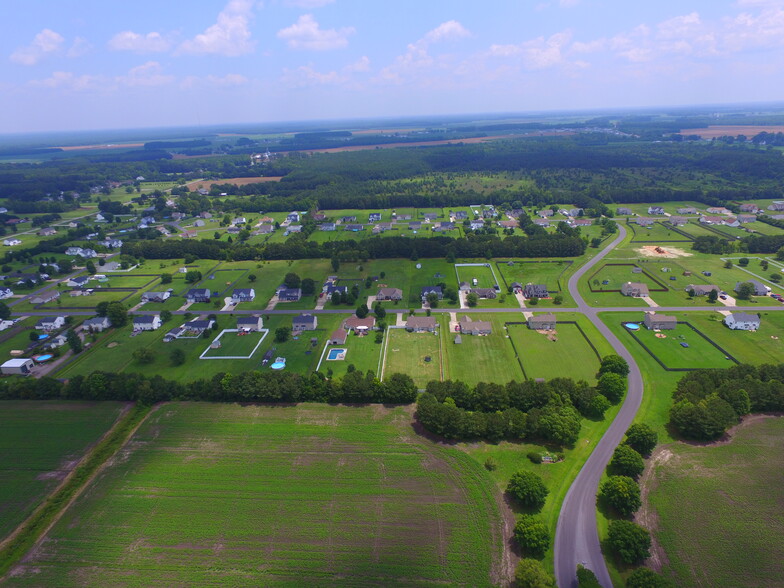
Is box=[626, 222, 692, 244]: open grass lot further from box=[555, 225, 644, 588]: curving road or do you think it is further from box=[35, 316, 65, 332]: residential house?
box=[35, 316, 65, 332]: residential house

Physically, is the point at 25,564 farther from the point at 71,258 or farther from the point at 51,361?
the point at 71,258

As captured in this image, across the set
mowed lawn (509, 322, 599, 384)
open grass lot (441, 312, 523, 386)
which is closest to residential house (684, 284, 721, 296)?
mowed lawn (509, 322, 599, 384)

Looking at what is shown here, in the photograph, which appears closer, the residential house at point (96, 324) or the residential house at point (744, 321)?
the residential house at point (744, 321)

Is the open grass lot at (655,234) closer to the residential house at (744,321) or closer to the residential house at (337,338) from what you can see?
the residential house at (744,321)

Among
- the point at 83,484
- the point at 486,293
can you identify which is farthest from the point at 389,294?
the point at 83,484

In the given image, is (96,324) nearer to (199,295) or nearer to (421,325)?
(199,295)

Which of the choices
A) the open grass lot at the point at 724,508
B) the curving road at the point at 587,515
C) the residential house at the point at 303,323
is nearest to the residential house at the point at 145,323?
the residential house at the point at 303,323
